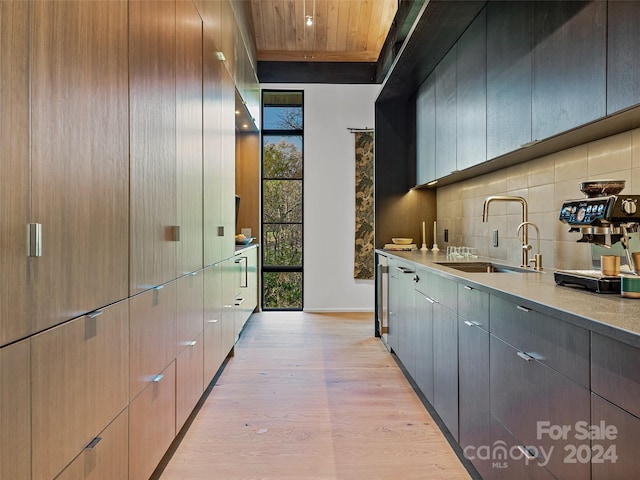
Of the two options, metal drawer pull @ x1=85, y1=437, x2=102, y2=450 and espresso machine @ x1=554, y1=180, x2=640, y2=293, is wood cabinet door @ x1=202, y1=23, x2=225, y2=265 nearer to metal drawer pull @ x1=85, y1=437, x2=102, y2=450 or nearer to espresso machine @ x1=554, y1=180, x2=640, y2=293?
metal drawer pull @ x1=85, y1=437, x2=102, y2=450

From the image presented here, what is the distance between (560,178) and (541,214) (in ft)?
0.85

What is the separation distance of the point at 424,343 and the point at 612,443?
1648 mm

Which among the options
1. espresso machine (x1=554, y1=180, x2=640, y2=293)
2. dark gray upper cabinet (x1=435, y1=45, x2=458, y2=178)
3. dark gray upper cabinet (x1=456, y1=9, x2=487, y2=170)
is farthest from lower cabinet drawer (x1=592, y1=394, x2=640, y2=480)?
dark gray upper cabinet (x1=435, y1=45, x2=458, y2=178)

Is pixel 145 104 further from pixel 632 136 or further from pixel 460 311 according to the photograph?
pixel 632 136

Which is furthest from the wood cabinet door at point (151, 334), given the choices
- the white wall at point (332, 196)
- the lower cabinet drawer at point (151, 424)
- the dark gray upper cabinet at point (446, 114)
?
the white wall at point (332, 196)

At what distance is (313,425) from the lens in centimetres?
239

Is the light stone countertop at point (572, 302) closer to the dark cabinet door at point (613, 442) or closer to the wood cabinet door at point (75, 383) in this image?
the dark cabinet door at point (613, 442)

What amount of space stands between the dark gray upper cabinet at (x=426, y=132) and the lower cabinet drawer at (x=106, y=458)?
9.56 ft

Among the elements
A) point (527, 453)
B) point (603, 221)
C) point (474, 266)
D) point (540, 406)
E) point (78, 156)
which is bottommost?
point (527, 453)

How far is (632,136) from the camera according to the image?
1.72 meters

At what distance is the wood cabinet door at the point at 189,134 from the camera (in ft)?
6.99

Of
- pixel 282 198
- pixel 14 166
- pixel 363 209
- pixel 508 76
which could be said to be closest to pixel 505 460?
pixel 14 166

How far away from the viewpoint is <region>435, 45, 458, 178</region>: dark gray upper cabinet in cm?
309

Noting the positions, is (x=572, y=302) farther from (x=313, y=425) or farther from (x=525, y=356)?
(x=313, y=425)
